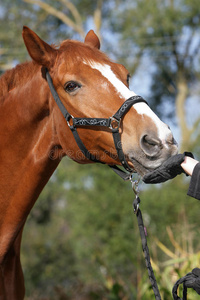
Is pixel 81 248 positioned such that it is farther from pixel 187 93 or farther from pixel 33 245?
pixel 187 93

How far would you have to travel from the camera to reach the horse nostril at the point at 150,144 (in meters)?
A: 2.12

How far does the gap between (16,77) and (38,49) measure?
37 centimetres

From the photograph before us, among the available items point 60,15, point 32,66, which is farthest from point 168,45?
point 32,66

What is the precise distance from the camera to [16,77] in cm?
280

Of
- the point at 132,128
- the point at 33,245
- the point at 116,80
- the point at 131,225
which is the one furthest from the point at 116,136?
the point at 33,245

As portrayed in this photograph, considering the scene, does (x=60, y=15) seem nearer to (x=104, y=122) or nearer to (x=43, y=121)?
(x=43, y=121)

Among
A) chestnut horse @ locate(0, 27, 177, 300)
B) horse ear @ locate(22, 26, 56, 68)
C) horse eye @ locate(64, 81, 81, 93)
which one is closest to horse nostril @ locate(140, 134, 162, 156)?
chestnut horse @ locate(0, 27, 177, 300)

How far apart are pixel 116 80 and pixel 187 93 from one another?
656 inches

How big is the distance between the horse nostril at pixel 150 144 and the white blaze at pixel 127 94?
40 mm

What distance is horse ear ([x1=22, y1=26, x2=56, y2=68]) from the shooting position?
2465 millimetres

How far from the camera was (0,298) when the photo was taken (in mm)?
2621

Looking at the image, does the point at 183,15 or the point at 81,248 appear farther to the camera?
the point at 183,15

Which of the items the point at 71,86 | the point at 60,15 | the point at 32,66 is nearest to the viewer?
the point at 71,86

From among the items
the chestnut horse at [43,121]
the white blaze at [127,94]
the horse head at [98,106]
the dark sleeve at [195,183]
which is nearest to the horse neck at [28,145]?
the chestnut horse at [43,121]
